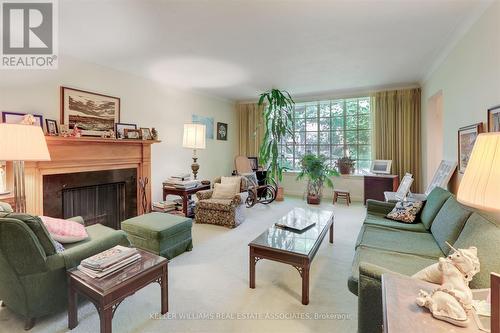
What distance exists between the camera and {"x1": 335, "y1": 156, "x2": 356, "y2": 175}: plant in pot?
19.0 feet

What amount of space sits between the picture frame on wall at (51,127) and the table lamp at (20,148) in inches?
44.7

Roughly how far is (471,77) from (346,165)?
133 inches

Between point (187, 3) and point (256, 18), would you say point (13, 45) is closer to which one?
point (187, 3)

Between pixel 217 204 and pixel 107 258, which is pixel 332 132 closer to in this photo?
pixel 217 204

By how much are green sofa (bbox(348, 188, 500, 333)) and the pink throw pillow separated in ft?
6.83

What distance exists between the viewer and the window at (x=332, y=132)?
5.83 metres

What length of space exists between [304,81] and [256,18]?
8.31 ft

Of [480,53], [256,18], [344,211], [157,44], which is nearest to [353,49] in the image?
[480,53]

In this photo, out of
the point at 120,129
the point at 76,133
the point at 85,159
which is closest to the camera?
the point at 76,133

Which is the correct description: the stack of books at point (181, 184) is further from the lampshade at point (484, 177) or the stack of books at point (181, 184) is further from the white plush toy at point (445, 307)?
the lampshade at point (484, 177)

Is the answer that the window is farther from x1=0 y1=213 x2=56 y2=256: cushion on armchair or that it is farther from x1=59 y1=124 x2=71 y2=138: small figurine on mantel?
x1=0 y1=213 x2=56 y2=256: cushion on armchair

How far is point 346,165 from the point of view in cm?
579

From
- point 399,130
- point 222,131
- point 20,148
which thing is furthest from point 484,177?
point 222,131

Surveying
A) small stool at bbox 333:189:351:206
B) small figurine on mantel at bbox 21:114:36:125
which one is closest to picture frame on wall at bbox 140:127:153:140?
small figurine on mantel at bbox 21:114:36:125
